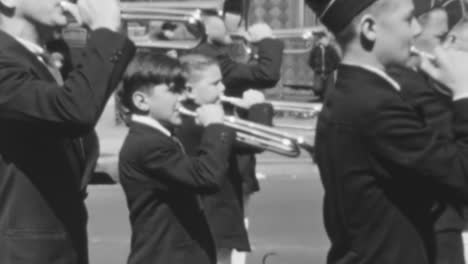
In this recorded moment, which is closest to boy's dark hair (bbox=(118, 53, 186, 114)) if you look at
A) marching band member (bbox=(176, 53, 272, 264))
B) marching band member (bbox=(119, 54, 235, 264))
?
marching band member (bbox=(119, 54, 235, 264))

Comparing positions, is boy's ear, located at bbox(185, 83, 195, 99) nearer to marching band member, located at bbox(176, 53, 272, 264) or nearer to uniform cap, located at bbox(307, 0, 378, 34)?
marching band member, located at bbox(176, 53, 272, 264)

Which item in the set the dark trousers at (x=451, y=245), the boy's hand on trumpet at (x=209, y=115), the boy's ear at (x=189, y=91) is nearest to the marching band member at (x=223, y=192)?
the boy's ear at (x=189, y=91)

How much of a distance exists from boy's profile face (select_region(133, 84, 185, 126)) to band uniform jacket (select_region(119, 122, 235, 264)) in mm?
86

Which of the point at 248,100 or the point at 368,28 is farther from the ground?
the point at 368,28

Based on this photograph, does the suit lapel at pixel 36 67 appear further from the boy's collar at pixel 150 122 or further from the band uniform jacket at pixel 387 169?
the boy's collar at pixel 150 122

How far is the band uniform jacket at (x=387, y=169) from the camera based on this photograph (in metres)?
3.38

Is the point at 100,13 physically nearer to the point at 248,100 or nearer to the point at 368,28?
the point at 368,28

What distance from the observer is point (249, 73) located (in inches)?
274

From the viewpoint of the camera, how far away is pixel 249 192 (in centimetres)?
718

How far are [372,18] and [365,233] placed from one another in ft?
1.95

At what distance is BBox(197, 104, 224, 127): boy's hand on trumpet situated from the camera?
16.6 ft

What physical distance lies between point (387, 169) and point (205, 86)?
2.45 meters

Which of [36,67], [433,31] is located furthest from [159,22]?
[36,67]

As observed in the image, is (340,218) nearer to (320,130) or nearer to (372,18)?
(320,130)
